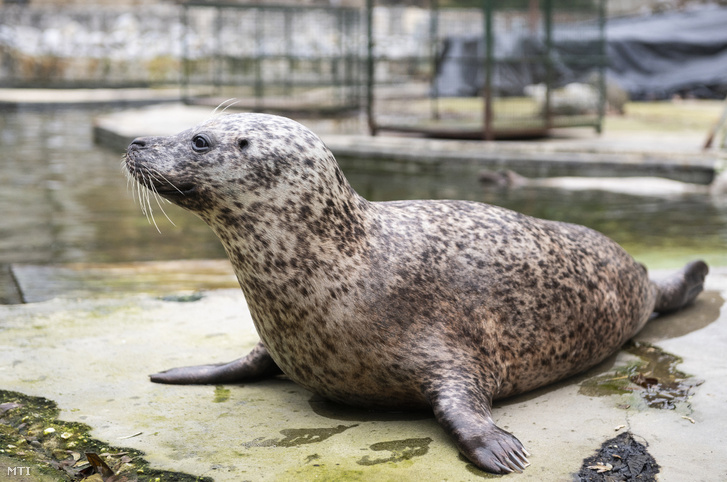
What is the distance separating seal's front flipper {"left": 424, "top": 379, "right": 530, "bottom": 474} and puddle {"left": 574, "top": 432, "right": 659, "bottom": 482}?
20 centimetres

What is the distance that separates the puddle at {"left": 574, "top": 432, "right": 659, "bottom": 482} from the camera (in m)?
2.61

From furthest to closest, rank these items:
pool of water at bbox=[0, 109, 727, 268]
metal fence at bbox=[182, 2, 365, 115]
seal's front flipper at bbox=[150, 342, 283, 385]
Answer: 1. metal fence at bbox=[182, 2, 365, 115]
2. pool of water at bbox=[0, 109, 727, 268]
3. seal's front flipper at bbox=[150, 342, 283, 385]

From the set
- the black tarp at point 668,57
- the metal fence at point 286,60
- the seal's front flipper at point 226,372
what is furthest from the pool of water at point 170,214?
the black tarp at point 668,57

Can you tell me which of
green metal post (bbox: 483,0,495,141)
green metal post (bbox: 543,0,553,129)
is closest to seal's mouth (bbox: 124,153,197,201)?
green metal post (bbox: 483,0,495,141)

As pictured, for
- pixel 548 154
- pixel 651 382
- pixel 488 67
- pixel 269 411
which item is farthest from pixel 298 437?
pixel 488 67

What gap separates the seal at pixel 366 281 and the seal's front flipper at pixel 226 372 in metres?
0.29

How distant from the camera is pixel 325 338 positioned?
9.89 ft

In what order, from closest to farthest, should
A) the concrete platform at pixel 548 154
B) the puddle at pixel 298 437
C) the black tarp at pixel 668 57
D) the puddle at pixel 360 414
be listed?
the puddle at pixel 298 437
the puddle at pixel 360 414
the concrete platform at pixel 548 154
the black tarp at pixel 668 57

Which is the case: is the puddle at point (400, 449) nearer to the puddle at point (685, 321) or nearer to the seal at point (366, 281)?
the seal at point (366, 281)

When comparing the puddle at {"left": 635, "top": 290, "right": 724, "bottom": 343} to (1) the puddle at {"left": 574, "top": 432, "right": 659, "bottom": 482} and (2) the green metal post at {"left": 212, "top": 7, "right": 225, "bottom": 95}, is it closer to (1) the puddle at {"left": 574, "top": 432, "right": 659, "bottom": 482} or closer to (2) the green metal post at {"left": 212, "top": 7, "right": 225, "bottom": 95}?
(1) the puddle at {"left": 574, "top": 432, "right": 659, "bottom": 482}

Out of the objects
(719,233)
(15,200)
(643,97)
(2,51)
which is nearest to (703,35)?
(643,97)

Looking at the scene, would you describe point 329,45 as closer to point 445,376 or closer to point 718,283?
point 718,283

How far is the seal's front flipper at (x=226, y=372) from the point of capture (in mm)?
3521

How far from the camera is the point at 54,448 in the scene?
285 cm
